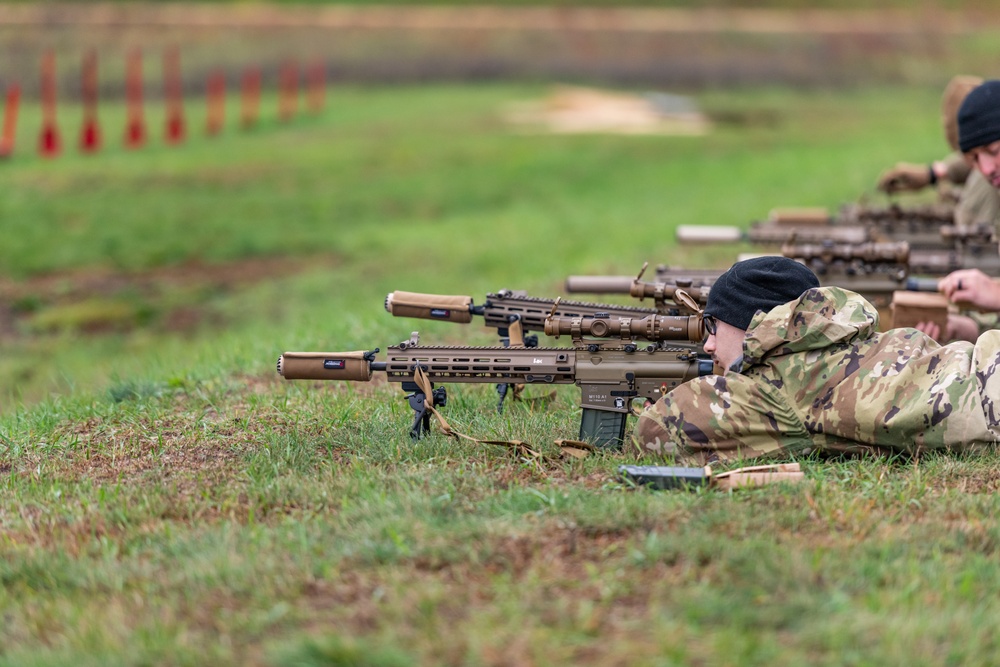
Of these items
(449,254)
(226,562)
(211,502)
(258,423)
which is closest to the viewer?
(226,562)

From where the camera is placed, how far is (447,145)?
956 inches

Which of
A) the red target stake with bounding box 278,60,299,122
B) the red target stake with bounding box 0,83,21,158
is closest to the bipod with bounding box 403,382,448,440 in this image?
the red target stake with bounding box 0,83,21,158

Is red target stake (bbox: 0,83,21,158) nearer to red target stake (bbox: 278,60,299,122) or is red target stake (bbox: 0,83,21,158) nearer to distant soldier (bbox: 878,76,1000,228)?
red target stake (bbox: 278,60,299,122)

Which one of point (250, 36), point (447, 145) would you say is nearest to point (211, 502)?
point (447, 145)

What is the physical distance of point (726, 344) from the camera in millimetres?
6016

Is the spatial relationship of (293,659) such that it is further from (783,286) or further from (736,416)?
(783,286)

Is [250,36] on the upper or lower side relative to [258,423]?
upper

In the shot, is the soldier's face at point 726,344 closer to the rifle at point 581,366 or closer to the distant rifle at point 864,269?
the rifle at point 581,366

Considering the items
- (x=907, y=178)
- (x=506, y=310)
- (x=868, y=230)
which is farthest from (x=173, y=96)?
(x=506, y=310)

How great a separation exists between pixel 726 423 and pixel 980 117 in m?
3.63

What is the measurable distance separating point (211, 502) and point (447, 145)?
19248mm

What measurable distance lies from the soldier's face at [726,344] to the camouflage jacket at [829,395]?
19cm

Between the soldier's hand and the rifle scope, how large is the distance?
2.14 metres

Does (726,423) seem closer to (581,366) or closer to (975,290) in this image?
(581,366)
